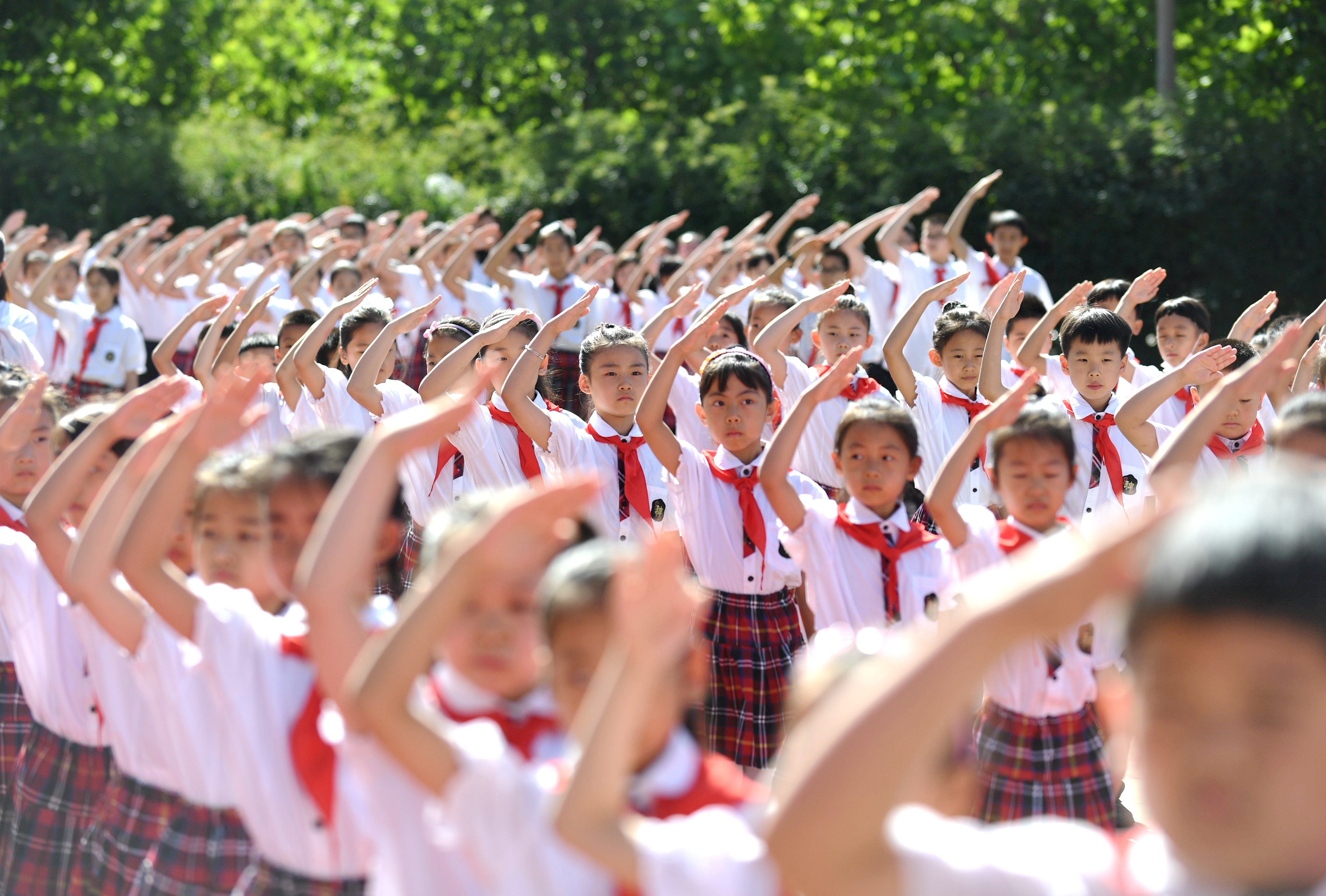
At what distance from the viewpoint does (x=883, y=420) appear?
3781mm

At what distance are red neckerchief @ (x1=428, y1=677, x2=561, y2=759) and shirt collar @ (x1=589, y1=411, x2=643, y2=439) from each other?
3117 mm

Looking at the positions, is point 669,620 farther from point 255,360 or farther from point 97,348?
point 97,348

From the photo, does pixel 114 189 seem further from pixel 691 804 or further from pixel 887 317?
pixel 691 804

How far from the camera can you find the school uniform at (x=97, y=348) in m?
10.4

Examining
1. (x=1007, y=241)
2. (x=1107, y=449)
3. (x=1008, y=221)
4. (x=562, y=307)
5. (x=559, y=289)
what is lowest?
(x=1107, y=449)

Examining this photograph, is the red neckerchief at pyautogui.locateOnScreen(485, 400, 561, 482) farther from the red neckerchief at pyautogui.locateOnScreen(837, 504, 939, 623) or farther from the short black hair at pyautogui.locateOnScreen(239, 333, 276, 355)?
the red neckerchief at pyautogui.locateOnScreen(837, 504, 939, 623)

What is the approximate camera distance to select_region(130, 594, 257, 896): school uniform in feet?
8.58

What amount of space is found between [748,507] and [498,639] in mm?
2485

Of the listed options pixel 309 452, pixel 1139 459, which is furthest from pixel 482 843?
pixel 1139 459

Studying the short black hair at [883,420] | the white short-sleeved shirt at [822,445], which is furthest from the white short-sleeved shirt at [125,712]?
the white short-sleeved shirt at [822,445]

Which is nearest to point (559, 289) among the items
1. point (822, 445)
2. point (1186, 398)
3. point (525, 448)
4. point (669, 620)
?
point (822, 445)

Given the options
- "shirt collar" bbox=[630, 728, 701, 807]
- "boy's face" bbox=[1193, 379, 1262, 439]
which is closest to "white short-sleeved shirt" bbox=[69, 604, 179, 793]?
"shirt collar" bbox=[630, 728, 701, 807]

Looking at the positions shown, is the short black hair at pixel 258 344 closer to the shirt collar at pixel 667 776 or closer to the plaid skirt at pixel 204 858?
the plaid skirt at pixel 204 858

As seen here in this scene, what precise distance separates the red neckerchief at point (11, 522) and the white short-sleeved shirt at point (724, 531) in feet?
6.75
